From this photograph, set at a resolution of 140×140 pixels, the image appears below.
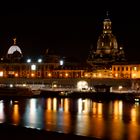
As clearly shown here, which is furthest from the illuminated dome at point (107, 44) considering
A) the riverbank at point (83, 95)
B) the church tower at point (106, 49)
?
the riverbank at point (83, 95)

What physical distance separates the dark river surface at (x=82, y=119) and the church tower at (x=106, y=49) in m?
50.1

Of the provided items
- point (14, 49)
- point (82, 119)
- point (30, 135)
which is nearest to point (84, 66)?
point (14, 49)

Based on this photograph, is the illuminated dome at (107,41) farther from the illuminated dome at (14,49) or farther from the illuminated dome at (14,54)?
the illuminated dome at (14,49)

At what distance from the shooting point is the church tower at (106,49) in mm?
93688

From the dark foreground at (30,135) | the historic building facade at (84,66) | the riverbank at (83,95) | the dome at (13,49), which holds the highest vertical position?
the dome at (13,49)

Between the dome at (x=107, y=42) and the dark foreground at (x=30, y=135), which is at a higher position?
the dome at (x=107, y=42)

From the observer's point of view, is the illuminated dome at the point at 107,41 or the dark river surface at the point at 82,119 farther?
the illuminated dome at the point at 107,41

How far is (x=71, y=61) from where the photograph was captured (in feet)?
324

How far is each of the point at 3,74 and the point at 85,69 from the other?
13.9 m

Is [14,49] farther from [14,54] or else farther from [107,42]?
[107,42]

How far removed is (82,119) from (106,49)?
208 feet

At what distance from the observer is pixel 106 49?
95625mm

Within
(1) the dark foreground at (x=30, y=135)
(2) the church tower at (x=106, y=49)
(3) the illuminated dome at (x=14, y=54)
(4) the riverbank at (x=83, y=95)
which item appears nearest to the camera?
(1) the dark foreground at (x=30, y=135)

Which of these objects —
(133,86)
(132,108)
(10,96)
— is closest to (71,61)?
(133,86)
